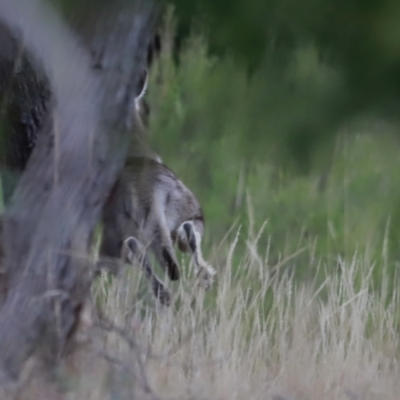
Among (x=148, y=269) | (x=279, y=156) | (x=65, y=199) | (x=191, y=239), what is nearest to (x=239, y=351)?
(x=148, y=269)

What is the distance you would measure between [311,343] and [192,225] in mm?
1334

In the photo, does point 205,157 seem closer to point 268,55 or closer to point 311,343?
point 311,343

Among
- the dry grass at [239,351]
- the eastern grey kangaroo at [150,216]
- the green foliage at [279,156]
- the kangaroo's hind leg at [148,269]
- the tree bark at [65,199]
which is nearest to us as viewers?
the green foliage at [279,156]

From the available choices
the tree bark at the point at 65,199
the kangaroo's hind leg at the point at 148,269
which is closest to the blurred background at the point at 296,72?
the tree bark at the point at 65,199

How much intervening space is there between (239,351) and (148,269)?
0.91 m

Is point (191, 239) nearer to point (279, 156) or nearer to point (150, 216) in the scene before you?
point (150, 216)

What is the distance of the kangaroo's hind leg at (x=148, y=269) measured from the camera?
18.7ft

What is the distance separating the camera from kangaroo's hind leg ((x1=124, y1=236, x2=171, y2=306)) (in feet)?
18.7

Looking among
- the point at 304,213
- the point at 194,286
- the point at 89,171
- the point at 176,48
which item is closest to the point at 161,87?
the point at 304,213

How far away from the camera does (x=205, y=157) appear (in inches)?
326

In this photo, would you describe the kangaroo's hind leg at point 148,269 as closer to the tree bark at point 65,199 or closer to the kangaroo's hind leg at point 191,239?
the kangaroo's hind leg at point 191,239

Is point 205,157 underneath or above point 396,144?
underneath

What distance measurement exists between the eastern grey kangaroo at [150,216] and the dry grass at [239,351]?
0.31 m

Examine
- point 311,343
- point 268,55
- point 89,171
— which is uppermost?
point 268,55
